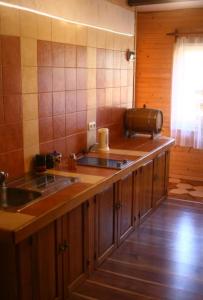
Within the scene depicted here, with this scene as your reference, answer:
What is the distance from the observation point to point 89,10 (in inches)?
137

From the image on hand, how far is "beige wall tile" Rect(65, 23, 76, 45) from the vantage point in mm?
3193

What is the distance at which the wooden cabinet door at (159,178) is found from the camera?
4.04 m

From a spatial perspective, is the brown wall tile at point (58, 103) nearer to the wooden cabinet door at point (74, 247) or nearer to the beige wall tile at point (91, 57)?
the beige wall tile at point (91, 57)

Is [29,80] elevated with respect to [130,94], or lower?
elevated

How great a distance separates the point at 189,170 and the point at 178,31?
1.88 meters

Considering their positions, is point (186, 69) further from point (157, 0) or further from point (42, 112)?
point (42, 112)

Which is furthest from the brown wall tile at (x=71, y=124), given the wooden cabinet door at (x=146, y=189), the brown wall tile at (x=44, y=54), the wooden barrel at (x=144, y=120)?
the wooden barrel at (x=144, y=120)

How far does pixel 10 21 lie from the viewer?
2.56m

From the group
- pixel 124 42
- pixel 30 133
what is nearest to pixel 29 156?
pixel 30 133

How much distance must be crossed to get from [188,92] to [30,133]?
9.14ft

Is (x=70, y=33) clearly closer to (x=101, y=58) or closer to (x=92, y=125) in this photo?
(x=101, y=58)

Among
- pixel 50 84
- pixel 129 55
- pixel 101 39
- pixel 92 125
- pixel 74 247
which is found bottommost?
pixel 74 247

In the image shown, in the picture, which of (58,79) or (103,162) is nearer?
(58,79)

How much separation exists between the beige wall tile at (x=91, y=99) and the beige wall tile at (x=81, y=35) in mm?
456
